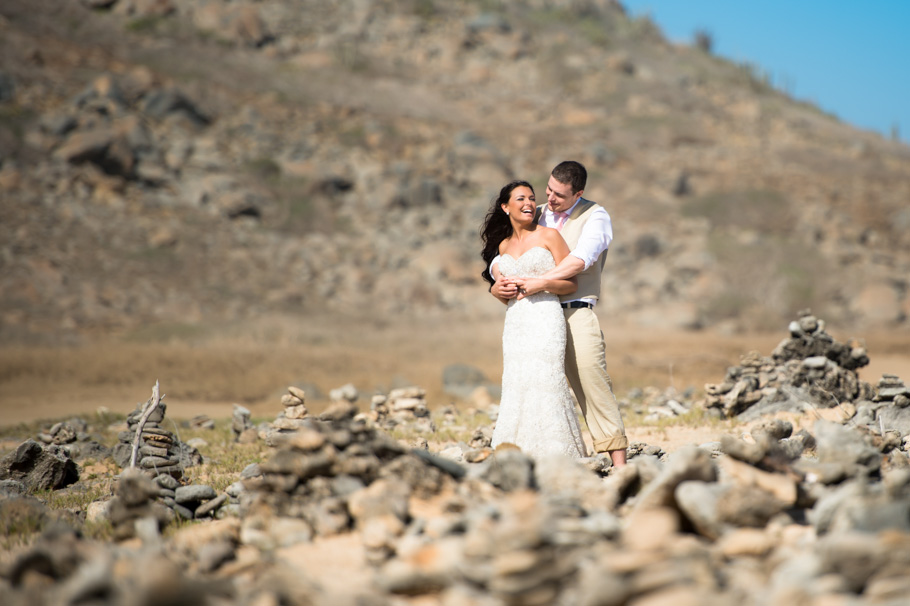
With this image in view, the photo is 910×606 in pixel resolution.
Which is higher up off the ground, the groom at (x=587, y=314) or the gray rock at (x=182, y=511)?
the groom at (x=587, y=314)

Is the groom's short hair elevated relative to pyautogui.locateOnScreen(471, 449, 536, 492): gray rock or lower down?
elevated

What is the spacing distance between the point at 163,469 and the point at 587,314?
4490 millimetres

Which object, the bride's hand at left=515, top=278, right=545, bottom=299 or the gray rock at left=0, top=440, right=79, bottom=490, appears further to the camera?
the gray rock at left=0, top=440, right=79, bottom=490

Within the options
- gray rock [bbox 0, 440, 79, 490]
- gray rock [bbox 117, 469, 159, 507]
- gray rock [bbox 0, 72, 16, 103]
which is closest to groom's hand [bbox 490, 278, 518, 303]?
gray rock [bbox 117, 469, 159, 507]

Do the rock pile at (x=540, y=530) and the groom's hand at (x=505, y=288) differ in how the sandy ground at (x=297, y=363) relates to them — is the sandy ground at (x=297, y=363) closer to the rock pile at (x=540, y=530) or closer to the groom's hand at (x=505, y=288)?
the groom's hand at (x=505, y=288)

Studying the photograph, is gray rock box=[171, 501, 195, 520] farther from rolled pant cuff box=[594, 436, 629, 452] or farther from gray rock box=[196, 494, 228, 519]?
rolled pant cuff box=[594, 436, 629, 452]

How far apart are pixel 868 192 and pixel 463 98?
868 inches

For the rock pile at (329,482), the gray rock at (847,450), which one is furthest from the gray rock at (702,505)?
the rock pile at (329,482)

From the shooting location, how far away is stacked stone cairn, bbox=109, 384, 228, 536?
5.40 metres

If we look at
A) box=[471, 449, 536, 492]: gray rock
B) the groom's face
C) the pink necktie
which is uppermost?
the groom's face

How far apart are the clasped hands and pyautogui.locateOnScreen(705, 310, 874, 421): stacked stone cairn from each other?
549 cm

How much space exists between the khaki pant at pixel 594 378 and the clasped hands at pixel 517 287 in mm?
491

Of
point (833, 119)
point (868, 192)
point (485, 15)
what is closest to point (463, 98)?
point (485, 15)

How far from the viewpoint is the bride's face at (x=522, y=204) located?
20.2ft
